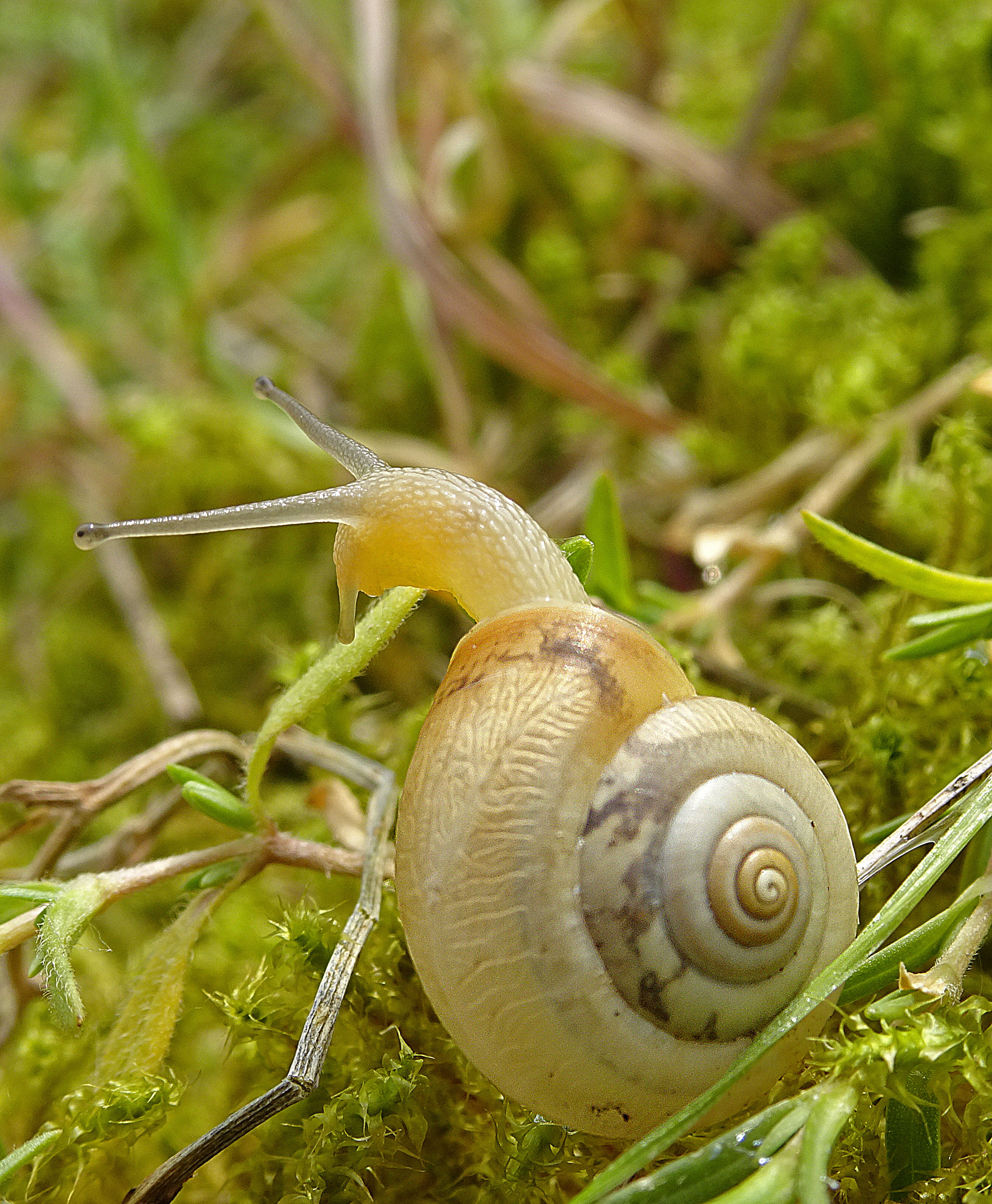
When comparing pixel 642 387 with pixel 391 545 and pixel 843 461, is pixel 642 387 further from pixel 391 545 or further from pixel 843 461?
pixel 391 545

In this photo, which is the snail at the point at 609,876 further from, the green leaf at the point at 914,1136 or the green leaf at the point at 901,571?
the green leaf at the point at 901,571

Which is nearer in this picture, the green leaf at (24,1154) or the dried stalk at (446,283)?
the green leaf at (24,1154)

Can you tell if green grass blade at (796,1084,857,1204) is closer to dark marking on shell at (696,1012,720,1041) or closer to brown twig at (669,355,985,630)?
dark marking on shell at (696,1012,720,1041)

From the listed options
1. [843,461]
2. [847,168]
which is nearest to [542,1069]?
[843,461]

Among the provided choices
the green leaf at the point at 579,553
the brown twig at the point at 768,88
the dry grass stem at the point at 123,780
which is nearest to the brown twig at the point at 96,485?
the dry grass stem at the point at 123,780

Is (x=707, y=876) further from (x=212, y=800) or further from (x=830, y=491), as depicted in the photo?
(x=830, y=491)

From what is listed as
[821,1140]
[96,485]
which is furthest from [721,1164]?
[96,485]
